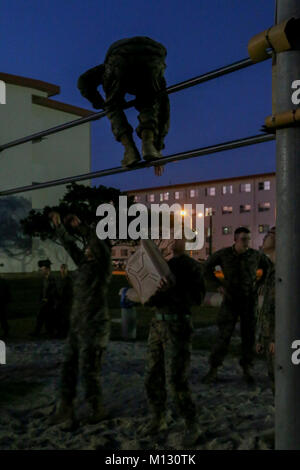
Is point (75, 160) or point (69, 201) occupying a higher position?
point (75, 160)

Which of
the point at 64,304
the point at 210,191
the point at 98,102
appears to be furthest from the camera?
the point at 210,191

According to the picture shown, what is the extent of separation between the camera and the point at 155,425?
4.53 metres

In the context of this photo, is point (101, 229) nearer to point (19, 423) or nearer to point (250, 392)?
point (19, 423)

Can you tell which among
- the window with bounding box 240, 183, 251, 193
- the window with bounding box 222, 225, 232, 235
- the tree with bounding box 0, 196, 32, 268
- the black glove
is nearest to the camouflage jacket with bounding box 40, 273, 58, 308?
the black glove

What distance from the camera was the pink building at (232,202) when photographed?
198 feet

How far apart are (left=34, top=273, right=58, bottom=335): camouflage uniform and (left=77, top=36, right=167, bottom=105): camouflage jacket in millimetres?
7373

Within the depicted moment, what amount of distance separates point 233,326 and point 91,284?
233 centimetres

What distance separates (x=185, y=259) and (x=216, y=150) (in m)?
2.03

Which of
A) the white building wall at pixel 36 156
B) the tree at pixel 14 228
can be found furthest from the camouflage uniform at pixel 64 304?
the tree at pixel 14 228

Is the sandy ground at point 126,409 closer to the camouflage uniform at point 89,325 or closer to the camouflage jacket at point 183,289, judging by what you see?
the camouflage uniform at point 89,325

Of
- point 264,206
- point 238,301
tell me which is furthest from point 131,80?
point 264,206

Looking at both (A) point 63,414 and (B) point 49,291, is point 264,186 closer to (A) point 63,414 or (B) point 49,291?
(B) point 49,291
